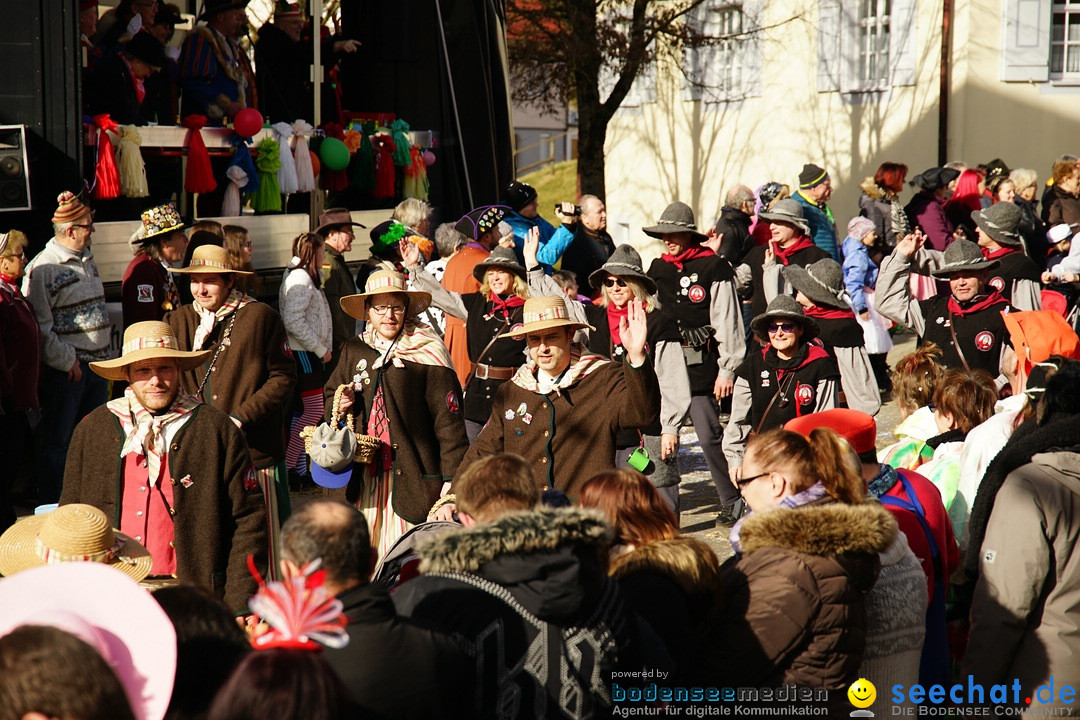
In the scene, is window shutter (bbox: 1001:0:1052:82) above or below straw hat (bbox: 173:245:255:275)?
above

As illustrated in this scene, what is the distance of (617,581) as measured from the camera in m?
3.46

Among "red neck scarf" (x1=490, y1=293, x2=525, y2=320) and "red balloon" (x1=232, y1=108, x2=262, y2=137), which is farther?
"red balloon" (x1=232, y1=108, x2=262, y2=137)

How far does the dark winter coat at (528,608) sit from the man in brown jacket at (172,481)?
5.87 feet

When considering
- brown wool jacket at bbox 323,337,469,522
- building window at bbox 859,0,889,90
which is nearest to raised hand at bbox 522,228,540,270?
brown wool jacket at bbox 323,337,469,522

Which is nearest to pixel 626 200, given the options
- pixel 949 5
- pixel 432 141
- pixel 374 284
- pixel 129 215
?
pixel 949 5

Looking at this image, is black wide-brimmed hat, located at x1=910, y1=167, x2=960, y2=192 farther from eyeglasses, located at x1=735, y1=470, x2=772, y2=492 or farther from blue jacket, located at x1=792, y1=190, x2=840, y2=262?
eyeglasses, located at x1=735, y1=470, x2=772, y2=492

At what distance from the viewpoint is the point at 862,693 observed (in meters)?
3.78

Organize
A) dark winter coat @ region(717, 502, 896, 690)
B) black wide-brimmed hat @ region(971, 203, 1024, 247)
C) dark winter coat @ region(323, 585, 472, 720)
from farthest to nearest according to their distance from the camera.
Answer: black wide-brimmed hat @ region(971, 203, 1024, 247) < dark winter coat @ region(717, 502, 896, 690) < dark winter coat @ region(323, 585, 472, 720)

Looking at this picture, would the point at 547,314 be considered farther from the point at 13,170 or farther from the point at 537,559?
the point at 13,170

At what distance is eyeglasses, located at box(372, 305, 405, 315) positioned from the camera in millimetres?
5961

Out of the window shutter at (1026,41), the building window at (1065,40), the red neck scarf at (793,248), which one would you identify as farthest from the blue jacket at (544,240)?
the building window at (1065,40)

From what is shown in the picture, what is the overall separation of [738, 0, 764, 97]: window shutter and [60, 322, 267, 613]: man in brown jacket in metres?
17.3

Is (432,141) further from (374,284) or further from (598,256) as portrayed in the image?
(374,284)

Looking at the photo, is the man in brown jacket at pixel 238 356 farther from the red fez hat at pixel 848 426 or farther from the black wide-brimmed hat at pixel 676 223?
the black wide-brimmed hat at pixel 676 223
